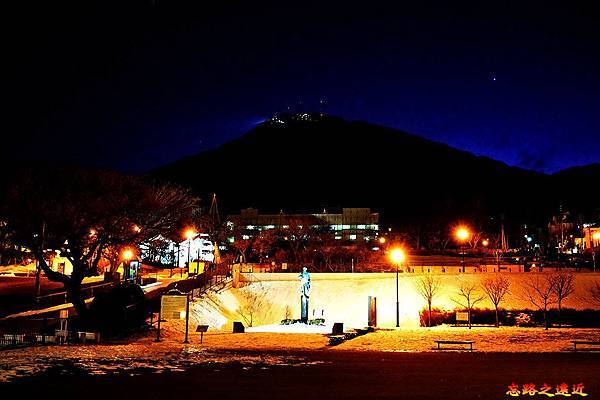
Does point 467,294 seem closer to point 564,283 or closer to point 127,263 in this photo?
point 564,283

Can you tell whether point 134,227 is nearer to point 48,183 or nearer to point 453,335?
point 48,183

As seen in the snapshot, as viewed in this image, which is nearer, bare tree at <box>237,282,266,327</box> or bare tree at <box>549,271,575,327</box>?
bare tree at <box>549,271,575,327</box>

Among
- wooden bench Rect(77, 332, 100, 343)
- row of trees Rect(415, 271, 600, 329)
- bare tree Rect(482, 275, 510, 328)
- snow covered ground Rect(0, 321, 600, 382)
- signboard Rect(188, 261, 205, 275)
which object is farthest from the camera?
signboard Rect(188, 261, 205, 275)

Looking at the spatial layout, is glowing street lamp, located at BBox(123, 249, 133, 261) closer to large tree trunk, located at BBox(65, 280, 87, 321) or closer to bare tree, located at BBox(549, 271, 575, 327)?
large tree trunk, located at BBox(65, 280, 87, 321)

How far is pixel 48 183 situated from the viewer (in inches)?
1281

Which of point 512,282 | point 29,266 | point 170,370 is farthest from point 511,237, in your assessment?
point 170,370

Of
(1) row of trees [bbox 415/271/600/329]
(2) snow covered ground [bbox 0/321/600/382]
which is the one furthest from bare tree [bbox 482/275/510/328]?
(2) snow covered ground [bbox 0/321/600/382]

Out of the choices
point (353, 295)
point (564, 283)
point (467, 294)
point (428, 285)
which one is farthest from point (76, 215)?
point (564, 283)

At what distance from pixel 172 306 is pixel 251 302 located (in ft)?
58.7

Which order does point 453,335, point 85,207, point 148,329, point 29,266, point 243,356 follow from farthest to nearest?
1. point 29,266
2. point 85,207
3. point 148,329
4. point 453,335
5. point 243,356

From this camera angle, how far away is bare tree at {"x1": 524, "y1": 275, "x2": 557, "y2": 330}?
37312 mm

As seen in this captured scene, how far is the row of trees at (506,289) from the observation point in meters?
36.8

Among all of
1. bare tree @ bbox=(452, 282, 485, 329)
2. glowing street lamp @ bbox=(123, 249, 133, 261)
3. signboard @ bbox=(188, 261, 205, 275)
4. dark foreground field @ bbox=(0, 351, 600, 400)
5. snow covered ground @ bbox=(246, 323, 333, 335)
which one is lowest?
snow covered ground @ bbox=(246, 323, 333, 335)

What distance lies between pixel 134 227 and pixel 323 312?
15342mm
